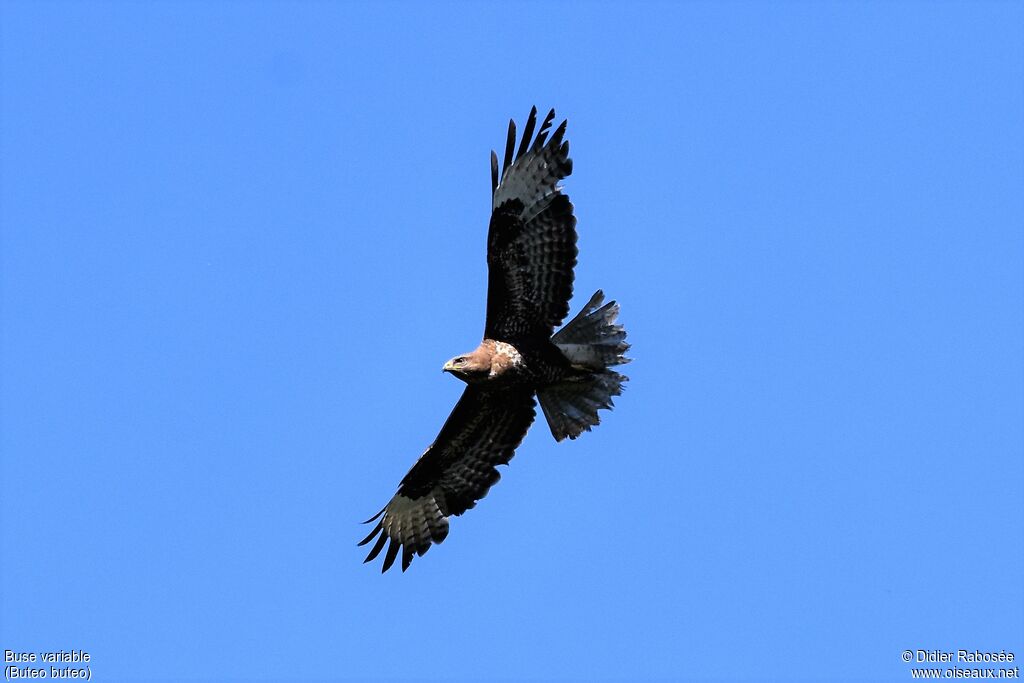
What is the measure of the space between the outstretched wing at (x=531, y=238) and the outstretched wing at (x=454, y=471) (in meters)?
0.87

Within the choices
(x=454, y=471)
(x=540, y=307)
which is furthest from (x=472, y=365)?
(x=454, y=471)

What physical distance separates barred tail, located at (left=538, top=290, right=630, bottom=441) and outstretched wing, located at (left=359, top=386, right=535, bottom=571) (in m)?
0.40

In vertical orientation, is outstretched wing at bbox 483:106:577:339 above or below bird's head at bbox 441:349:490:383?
above

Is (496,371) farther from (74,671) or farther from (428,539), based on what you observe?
(74,671)

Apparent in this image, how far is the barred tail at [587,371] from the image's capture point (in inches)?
436

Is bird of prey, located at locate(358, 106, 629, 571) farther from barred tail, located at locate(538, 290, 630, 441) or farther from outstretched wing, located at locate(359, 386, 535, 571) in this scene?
outstretched wing, located at locate(359, 386, 535, 571)

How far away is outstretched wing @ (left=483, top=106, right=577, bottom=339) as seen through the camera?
1109 centimetres

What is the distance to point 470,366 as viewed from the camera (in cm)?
1088

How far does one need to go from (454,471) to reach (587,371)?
5.82 feet

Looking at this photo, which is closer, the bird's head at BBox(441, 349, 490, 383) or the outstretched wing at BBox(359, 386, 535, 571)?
the bird's head at BBox(441, 349, 490, 383)

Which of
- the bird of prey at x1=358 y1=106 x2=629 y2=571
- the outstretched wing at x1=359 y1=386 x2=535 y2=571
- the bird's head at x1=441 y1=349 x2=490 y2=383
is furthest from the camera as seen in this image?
the outstretched wing at x1=359 y1=386 x2=535 y2=571

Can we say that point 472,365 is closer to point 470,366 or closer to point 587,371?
point 470,366

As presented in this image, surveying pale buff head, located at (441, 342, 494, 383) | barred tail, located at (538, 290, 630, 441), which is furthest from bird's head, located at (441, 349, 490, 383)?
barred tail, located at (538, 290, 630, 441)

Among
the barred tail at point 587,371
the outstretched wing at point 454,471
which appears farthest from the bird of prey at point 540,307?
the outstretched wing at point 454,471
